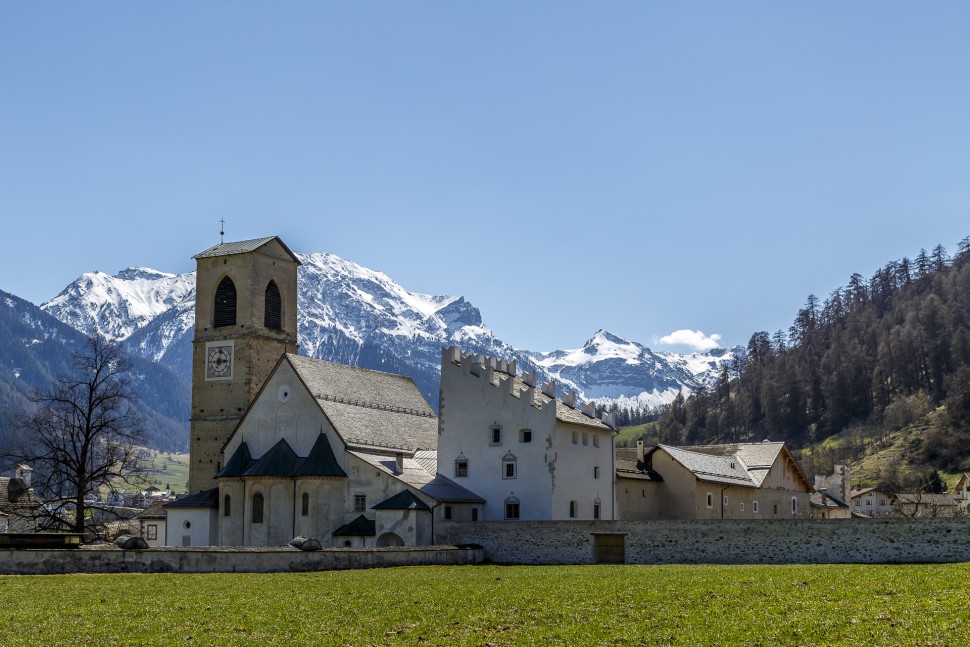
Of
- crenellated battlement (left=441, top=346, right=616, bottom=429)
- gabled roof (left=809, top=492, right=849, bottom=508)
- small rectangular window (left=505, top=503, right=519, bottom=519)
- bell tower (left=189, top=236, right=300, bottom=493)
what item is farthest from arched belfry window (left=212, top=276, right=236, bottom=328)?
gabled roof (left=809, top=492, right=849, bottom=508)

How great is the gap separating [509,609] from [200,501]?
45.8 meters

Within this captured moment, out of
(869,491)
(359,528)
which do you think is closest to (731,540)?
(359,528)

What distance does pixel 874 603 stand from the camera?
28266mm

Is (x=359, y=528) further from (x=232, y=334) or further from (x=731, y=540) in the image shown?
(x=232, y=334)

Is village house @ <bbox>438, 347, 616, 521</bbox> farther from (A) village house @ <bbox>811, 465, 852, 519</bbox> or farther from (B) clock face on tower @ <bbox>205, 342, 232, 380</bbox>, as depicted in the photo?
(A) village house @ <bbox>811, 465, 852, 519</bbox>

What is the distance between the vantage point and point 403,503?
6238 centimetres

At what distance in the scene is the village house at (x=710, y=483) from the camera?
79062mm

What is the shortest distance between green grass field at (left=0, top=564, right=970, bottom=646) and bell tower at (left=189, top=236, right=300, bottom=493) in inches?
1588

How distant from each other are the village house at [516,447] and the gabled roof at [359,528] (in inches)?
265

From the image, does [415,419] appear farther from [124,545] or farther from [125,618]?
[125,618]

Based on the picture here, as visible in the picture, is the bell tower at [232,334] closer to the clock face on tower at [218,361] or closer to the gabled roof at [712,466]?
the clock face on tower at [218,361]

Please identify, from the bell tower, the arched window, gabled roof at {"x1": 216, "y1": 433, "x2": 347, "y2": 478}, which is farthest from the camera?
the bell tower

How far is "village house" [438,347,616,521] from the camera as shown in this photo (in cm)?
6619

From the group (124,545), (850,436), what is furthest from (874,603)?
(850,436)
